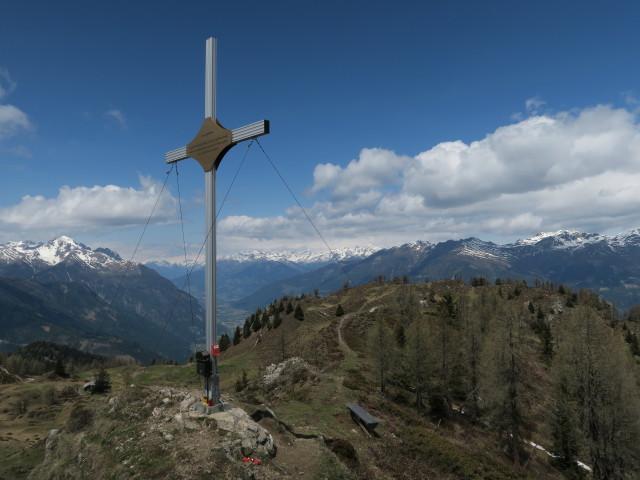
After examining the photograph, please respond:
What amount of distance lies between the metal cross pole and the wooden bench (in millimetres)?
14708

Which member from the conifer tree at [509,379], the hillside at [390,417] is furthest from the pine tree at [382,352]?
the conifer tree at [509,379]

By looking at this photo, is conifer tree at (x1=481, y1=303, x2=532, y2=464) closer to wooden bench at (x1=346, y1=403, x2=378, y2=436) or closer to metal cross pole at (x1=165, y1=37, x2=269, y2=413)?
wooden bench at (x1=346, y1=403, x2=378, y2=436)

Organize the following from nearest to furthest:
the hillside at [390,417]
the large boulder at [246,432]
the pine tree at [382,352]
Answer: the large boulder at [246,432] < the hillside at [390,417] < the pine tree at [382,352]

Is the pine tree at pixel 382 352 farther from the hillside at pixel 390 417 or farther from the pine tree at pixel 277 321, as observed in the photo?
the pine tree at pixel 277 321

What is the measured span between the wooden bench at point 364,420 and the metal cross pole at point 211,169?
14.7 m

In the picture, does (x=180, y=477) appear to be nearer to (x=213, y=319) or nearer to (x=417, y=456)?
(x=213, y=319)

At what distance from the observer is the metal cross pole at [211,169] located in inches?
634

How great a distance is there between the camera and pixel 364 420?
26953 millimetres

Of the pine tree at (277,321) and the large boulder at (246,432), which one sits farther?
the pine tree at (277,321)

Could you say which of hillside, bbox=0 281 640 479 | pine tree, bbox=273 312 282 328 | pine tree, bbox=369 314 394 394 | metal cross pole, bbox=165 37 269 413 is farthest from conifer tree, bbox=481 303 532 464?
pine tree, bbox=273 312 282 328

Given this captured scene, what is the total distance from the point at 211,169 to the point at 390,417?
29.1 meters

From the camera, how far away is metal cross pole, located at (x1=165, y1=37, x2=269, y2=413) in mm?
16109

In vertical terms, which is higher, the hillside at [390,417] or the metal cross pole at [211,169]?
the metal cross pole at [211,169]

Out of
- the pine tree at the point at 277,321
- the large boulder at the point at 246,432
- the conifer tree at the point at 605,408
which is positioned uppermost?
the large boulder at the point at 246,432
